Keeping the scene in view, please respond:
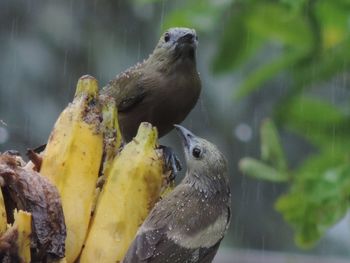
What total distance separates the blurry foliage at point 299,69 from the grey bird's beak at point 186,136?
92 cm

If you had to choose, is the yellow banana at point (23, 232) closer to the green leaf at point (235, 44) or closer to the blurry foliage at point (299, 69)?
the blurry foliage at point (299, 69)

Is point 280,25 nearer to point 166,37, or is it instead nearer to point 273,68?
point 273,68

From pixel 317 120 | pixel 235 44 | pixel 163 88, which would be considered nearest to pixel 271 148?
pixel 317 120

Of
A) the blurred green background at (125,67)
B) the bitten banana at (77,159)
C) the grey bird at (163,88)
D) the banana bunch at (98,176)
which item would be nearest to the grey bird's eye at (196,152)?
the grey bird at (163,88)

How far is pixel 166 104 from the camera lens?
385 centimetres

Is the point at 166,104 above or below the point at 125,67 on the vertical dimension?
above

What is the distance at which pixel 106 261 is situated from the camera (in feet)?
9.73

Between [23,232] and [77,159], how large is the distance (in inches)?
17.2

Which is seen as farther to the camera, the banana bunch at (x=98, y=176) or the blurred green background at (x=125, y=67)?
the blurred green background at (x=125, y=67)

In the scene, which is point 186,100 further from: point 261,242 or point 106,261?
point 261,242

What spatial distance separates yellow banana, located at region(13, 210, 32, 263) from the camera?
104 inches

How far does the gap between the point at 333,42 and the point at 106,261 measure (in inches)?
78.7

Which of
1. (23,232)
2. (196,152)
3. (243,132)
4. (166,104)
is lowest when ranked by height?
(243,132)

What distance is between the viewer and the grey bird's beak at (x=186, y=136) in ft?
11.1
